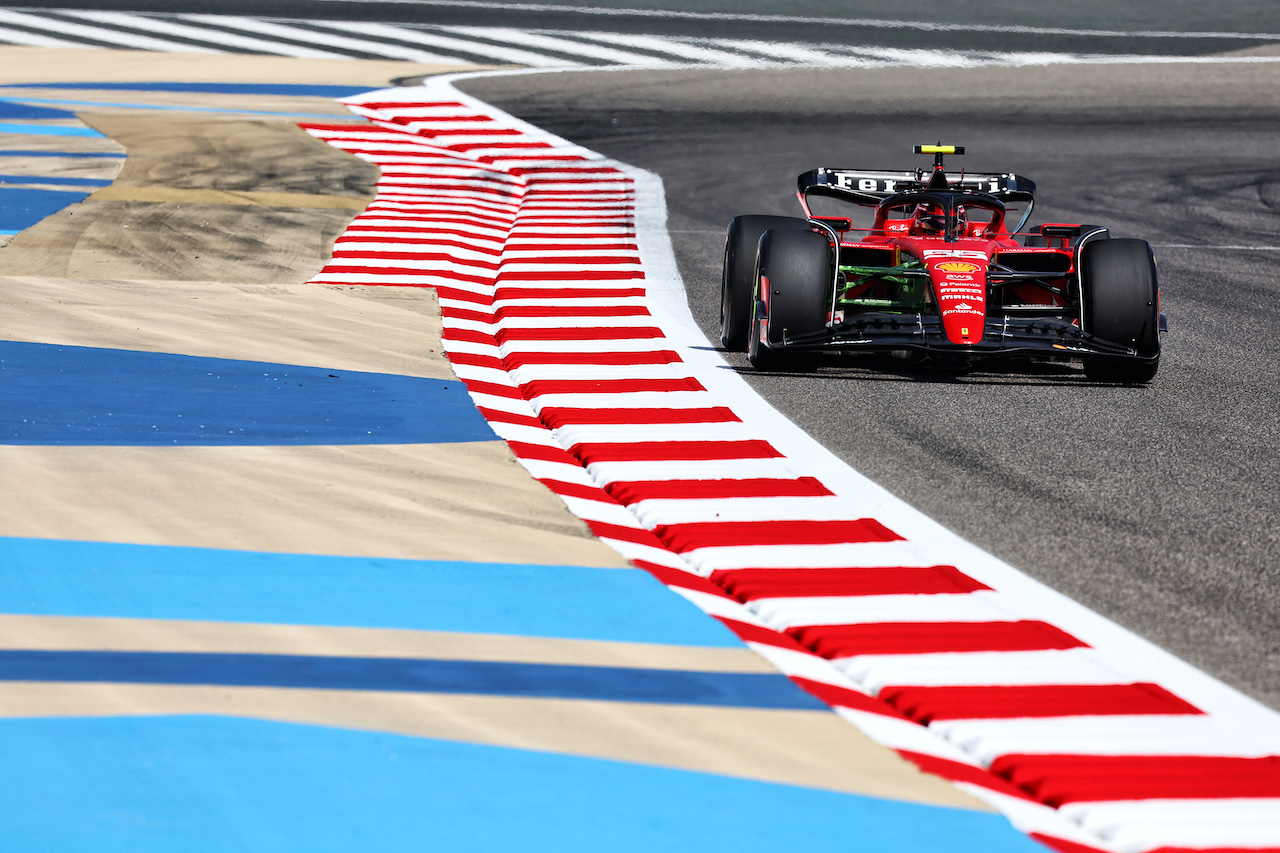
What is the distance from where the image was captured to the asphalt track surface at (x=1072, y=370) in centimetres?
516

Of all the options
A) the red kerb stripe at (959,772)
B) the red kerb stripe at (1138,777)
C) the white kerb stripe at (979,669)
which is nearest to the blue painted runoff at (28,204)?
the white kerb stripe at (979,669)

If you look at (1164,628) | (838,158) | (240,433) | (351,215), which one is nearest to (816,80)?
(838,158)

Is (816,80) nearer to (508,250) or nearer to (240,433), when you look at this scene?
(508,250)

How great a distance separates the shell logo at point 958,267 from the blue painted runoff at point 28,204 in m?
6.85

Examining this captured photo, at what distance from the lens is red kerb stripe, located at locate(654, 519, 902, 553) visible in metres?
5.32

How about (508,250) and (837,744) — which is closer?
(837,744)

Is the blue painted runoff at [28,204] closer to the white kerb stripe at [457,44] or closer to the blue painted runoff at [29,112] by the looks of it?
the blue painted runoff at [29,112]

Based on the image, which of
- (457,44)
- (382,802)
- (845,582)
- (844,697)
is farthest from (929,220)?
(457,44)

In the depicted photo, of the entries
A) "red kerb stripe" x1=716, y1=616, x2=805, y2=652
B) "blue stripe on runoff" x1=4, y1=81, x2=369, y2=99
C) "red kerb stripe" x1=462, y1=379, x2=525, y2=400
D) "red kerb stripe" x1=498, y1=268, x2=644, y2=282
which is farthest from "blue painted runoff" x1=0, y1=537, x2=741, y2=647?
"blue stripe on runoff" x1=4, y1=81, x2=369, y2=99

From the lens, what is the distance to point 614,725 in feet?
12.5

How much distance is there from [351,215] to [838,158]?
6154 millimetres

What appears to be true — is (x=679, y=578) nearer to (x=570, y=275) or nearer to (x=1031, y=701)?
(x=1031, y=701)

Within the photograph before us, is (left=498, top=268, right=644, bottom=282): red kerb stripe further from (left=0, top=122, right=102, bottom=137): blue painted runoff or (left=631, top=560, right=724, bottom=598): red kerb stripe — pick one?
(left=0, top=122, right=102, bottom=137): blue painted runoff

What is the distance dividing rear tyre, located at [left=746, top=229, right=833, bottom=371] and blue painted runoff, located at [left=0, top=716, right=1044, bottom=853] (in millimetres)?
4532
